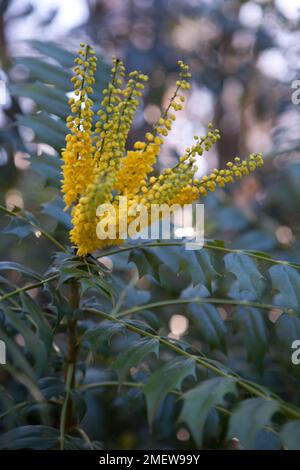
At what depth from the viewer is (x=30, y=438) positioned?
0.95 meters

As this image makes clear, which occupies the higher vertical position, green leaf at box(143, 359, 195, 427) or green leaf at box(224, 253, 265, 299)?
green leaf at box(224, 253, 265, 299)

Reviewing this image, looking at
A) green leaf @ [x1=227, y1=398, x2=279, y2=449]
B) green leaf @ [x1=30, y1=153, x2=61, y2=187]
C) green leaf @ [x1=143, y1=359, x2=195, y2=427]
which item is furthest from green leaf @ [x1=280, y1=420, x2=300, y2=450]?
green leaf @ [x1=30, y1=153, x2=61, y2=187]

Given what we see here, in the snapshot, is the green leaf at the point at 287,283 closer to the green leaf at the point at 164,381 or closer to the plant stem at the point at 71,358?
the green leaf at the point at 164,381

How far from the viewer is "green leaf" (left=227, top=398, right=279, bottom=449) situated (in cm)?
69

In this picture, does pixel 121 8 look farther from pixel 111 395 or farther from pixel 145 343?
pixel 145 343

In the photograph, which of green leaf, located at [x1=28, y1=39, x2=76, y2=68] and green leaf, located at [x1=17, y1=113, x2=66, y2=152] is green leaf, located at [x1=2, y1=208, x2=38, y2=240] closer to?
green leaf, located at [x1=17, y1=113, x2=66, y2=152]

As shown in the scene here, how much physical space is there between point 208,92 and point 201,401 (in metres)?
1.98

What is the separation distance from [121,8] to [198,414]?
2.39 m

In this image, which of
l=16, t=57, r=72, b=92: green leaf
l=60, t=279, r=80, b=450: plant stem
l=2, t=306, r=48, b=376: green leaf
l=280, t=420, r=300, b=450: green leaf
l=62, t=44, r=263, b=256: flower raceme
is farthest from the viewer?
l=16, t=57, r=72, b=92: green leaf

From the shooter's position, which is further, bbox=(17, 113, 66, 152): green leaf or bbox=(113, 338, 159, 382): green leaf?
bbox=(17, 113, 66, 152): green leaf

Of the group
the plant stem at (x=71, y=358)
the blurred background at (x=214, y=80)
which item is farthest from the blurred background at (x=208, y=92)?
the plant stem at (x=71, y=358)

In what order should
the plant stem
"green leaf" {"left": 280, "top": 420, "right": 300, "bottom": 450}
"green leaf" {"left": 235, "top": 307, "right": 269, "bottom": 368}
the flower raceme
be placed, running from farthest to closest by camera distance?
"green leaf" {"left": 235, "top": 307, "right": 269, "bottom": 368} → the plant stem → the flower raceme → "green leaf" {"left": 280, "top": 420, "right": 300, "bottom": 450}

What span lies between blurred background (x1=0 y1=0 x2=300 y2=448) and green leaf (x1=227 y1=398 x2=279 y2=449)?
2.95 feet

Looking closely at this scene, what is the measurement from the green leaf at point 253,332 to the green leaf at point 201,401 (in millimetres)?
345
